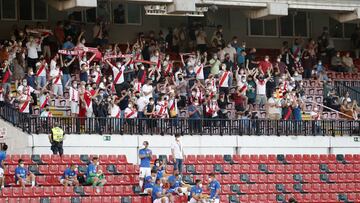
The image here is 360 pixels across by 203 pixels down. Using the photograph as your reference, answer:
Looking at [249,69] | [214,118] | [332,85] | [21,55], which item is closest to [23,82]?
[21,55]

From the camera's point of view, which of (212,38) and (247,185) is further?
(212,38)

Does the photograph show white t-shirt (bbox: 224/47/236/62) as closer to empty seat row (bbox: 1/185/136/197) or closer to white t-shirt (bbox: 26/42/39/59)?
white t-shirt (bbox: 26/42/39/59)

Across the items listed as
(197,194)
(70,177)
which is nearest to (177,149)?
(197,194)

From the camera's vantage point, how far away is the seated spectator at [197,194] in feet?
139

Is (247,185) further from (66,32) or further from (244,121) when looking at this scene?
(66,32)

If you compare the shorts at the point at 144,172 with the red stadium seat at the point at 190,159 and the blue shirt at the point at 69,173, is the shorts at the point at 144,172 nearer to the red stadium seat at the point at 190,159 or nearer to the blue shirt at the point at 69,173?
the blue shirt at the point at 69,173

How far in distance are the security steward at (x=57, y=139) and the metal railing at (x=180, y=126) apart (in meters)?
1.45

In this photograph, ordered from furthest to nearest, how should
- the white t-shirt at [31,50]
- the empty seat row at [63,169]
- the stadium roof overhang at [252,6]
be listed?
1. the stadium roof overhang at [252,6]
2. the white t-shirt at [31,50]
3. the empty seat row at [63,169]

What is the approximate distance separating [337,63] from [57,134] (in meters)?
17.5

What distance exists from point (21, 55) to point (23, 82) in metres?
2.02

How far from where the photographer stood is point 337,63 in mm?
57750

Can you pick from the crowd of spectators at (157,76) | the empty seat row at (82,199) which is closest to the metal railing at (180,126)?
the crowd of spectators at (157,76)

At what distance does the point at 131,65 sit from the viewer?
164ft

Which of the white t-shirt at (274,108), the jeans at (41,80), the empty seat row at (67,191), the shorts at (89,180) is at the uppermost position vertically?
the jeans at (41,80)
